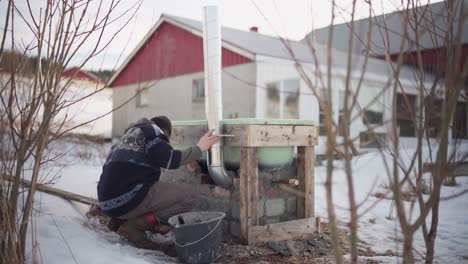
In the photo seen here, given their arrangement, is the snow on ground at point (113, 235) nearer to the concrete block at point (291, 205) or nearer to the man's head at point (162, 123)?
the concrete block at point (291, 205)

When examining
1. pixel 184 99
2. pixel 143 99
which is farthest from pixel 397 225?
pixel 143 99

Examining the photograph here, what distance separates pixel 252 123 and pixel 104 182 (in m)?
1.49

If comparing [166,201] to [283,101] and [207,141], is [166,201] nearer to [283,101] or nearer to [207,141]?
[207,141]

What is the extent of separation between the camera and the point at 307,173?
408cm

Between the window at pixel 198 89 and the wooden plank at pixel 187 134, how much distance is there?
689 cm

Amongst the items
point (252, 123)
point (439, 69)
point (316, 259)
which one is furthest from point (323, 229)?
point (439, 69)

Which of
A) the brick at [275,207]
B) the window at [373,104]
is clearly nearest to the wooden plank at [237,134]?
the brick at [275,207]

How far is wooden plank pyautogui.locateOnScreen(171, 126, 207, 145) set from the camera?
4121 millimetres

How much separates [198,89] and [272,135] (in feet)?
26.5

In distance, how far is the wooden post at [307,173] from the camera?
13.4 ft

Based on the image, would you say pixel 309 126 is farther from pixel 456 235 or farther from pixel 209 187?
pixel 456 235

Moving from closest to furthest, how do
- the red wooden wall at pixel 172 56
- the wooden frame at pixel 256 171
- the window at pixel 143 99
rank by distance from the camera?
the wooden frame at pixel 256 171
the red wooden wall at pixel 172 56
the window at pixel 143 99

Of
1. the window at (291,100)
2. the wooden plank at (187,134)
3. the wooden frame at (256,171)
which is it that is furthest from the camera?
the window at (291,100)

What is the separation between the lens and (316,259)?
137 inches
